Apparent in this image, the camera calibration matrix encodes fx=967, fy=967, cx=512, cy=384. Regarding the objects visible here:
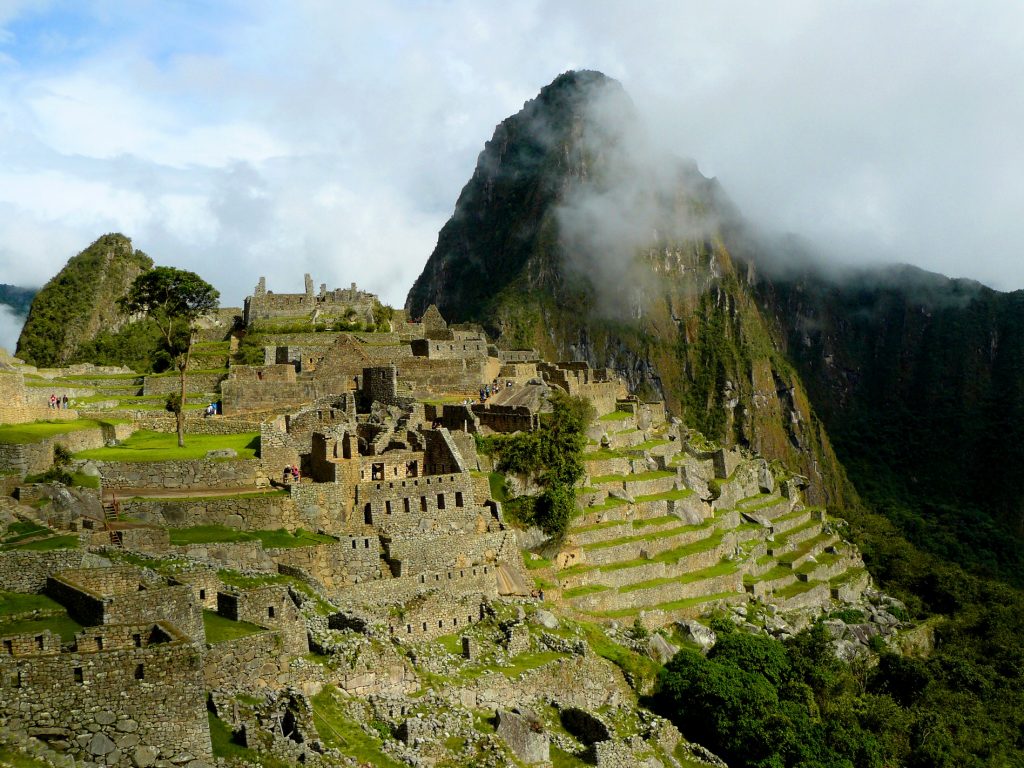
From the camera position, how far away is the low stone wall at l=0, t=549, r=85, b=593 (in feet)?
58.0

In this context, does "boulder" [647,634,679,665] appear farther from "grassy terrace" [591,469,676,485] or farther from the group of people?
the group of people

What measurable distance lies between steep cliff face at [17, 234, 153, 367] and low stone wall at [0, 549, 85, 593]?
156 ft

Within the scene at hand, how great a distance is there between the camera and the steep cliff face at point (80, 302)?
6712 centimetres

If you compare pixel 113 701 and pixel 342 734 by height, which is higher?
A: pixel 113 701

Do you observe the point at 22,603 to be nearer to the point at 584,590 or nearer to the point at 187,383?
the point at 584,590

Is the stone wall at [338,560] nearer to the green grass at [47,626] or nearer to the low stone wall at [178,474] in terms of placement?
the low stone wall at [178,474]

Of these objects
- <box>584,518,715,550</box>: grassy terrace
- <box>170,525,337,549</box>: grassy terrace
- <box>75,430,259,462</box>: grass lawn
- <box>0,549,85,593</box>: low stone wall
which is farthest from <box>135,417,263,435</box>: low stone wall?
<box>0,549,85,593</box>: low stone wall

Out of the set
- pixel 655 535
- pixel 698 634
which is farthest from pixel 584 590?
pixel 655 535

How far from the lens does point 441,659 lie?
23.9 metres

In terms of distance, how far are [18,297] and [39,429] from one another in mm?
58989

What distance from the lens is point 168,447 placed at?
31328 mm

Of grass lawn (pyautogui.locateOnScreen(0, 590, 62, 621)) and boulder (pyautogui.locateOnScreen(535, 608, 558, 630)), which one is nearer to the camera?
grass lawn (pyautogui.locateOnScreen(0, 590, 62, 621))

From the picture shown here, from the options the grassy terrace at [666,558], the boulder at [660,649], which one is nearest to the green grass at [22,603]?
the grassy terrace at [666,558]

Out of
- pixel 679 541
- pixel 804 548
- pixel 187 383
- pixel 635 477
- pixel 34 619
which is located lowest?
pixel 804 548
